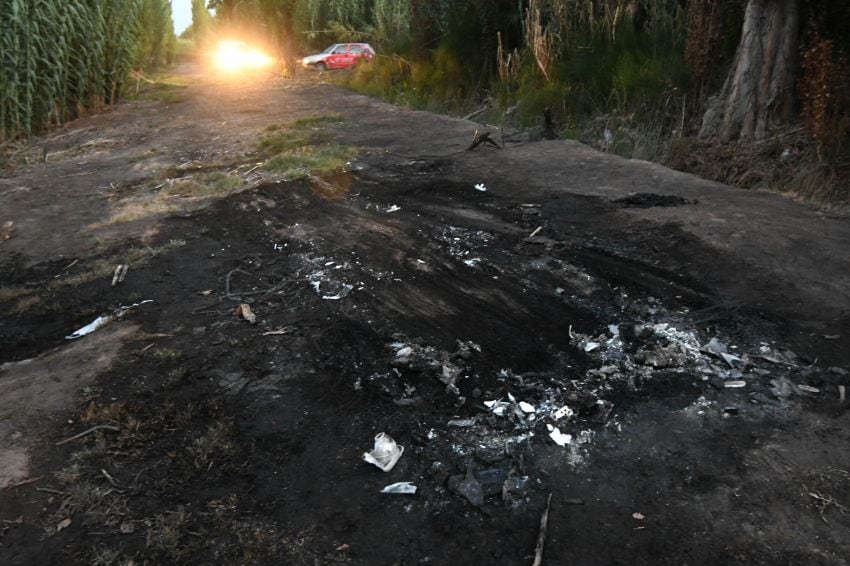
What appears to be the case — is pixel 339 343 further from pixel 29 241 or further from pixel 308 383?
pixel 29 241

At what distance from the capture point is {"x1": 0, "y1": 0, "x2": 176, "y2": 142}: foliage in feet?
26.7

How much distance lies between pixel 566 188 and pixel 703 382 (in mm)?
3212

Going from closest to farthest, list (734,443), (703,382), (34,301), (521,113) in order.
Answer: (734,443)
(703,382)
(34,301)
(521,113)

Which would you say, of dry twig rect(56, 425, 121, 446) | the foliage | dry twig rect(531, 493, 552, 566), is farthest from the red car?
dry twig rect(531, 493, 552, 566)

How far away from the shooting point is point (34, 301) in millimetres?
4297

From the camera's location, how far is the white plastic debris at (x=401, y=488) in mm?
2492

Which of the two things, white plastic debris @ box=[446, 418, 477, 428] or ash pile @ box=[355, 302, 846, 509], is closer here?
ash pile @ box=[355, 302, 846, 509]

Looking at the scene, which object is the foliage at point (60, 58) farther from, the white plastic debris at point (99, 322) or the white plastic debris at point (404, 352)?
the white plastic debris at point (404, 352)

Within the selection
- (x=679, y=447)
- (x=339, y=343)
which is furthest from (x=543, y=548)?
(x=339, y=343)

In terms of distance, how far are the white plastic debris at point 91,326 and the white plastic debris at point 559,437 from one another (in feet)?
8.88

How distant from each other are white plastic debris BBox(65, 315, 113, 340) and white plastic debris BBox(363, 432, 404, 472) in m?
2.09

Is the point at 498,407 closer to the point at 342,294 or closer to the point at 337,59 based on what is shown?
the point at 342,294

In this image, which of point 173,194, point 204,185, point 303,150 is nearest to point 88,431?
point 173,194

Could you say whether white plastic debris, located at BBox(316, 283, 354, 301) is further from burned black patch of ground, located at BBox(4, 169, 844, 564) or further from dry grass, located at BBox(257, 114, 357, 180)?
dry grass, located at BBox(257, 114, 357, 180)
